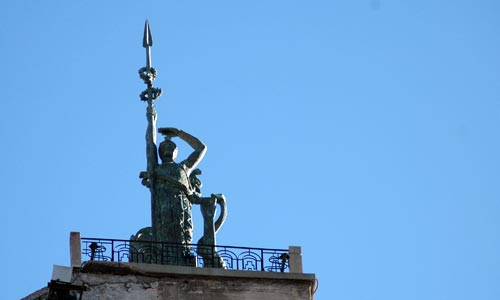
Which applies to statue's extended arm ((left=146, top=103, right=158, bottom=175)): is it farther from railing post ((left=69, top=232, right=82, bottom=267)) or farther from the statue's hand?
railing post ((left=69, top=232, right=82, bottom=267))

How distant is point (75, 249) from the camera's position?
154ft

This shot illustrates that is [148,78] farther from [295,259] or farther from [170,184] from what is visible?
[295,259]

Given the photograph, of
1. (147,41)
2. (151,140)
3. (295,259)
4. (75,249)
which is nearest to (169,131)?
(151,140)

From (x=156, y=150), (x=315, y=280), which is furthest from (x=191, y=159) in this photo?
(x=315, y=280)

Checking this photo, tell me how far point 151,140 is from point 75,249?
3981mm

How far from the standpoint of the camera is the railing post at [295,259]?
4778 cm

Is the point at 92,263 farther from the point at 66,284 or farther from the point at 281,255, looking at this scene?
the point at 281,255

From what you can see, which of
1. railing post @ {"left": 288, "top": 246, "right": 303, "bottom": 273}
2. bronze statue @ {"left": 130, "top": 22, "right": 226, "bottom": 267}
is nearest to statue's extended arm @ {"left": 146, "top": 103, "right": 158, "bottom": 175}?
bronze statue @ {"left": 130, "top": 22, "right": 226, "bottom": 267}

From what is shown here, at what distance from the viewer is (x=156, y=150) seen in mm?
49906

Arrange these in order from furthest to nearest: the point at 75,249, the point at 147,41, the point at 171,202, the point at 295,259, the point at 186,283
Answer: the point at 147,41, the point at 171,202, the point at 295,259, the point at 186,283, the point at 75,249

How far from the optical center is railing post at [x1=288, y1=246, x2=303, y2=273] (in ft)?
157

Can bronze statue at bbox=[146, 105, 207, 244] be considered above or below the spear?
below

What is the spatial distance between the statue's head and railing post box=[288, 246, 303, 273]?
3404 millimetres

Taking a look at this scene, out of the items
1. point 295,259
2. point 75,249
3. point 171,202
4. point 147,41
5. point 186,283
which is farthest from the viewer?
point 147,41
